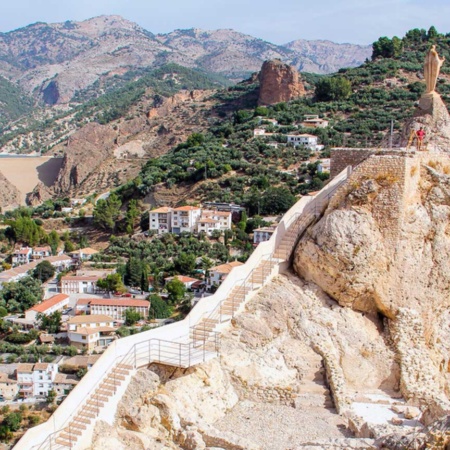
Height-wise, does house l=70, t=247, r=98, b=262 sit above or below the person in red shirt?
below

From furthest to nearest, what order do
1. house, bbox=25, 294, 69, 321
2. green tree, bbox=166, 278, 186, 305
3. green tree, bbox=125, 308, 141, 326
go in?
1. house, bbox=25, 294, 69, 321
2. green tree, bbox=166, 278, 186, 305
3. green tree, bbox=125, 308, 141, 326

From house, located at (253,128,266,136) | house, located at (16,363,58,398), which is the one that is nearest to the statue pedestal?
house, located at (16,363,58,398)

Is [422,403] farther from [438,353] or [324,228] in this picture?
[324,228]

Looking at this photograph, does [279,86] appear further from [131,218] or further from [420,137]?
[420,137]

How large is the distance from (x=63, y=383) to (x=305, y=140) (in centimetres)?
3479

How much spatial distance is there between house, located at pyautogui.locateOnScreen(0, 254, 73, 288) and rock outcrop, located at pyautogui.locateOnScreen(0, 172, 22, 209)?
32.5 metres

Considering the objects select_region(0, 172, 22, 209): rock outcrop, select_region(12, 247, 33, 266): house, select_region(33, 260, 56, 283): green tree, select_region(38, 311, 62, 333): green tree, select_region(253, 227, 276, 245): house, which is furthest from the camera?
select_region(0, 172, 22, 209): rock outcrop

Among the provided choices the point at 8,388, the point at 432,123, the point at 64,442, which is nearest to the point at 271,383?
the point at 64,442

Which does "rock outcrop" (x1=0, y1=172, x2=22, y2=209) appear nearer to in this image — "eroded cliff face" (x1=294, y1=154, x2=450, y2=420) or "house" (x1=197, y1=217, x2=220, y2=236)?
"house" (x1=197, y1=217, x2=220, y2=236)

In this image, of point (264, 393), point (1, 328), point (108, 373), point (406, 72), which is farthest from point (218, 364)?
point (406, 72)

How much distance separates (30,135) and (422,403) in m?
126

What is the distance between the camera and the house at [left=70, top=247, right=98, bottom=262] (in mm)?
49656

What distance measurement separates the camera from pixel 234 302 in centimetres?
1223

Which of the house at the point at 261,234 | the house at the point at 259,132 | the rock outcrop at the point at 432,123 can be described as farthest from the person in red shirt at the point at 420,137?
the house at the point at 259,132
